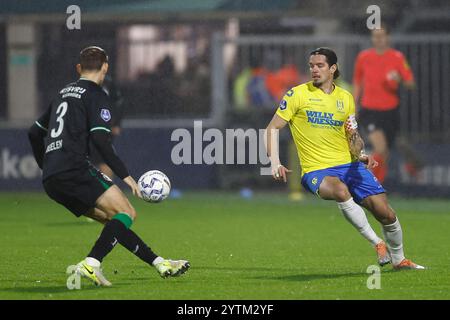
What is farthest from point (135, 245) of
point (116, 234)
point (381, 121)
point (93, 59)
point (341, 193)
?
point (381, 121)

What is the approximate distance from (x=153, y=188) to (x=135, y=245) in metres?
0.74

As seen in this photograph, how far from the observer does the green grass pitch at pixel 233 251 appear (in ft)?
33.1

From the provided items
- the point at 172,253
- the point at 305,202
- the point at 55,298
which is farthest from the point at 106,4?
the point at 55,298

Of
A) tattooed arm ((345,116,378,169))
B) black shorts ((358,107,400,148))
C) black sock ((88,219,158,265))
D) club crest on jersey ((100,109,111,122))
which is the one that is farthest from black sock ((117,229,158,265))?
black shorts ((358,107,400,148))

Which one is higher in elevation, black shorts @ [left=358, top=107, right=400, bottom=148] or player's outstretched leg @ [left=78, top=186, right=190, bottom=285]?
black shorts @ [left=358, top=107, right=400, bottom=148]

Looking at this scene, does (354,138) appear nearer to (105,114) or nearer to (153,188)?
(153,188)

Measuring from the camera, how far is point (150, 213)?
18.7 meters

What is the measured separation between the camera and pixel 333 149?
1141 centimetres

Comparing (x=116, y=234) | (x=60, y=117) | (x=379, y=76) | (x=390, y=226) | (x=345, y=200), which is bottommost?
(x=390, y=226)

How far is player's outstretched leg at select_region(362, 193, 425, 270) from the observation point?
36.9ft

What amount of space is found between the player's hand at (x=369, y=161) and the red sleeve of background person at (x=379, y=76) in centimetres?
701

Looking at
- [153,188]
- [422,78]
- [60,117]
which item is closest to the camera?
[60,117]

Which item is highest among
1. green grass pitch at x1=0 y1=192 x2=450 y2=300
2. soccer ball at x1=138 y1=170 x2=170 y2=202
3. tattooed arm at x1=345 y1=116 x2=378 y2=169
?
tattooed arm at x1=345 y1=116 x2=378 y2=169

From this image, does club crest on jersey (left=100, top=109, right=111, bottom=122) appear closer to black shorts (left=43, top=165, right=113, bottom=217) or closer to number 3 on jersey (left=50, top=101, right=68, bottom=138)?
number 3 on jersey (left=50, top=101, right=68, bottom=138)
